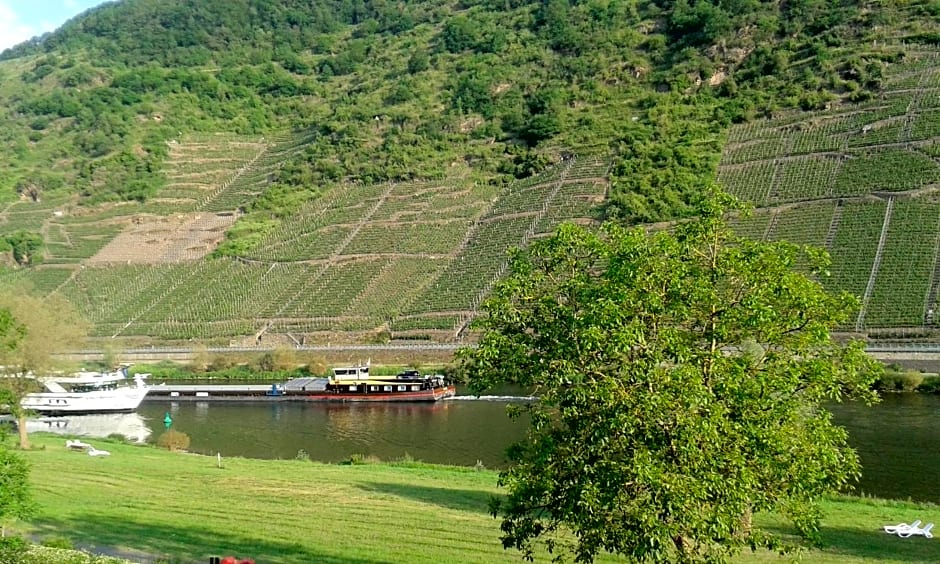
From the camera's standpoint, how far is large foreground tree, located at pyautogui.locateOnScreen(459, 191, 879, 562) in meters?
11.8

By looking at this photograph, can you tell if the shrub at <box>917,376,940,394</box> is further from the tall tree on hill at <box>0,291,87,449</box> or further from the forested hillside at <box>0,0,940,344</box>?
the tall tree on hill at <box>0,291,87,449</box>

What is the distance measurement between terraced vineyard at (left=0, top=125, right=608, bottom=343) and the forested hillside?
20.7 inches

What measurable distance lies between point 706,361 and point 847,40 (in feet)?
382

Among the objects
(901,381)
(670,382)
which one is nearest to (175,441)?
(670,382)

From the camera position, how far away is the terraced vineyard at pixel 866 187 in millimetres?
67144

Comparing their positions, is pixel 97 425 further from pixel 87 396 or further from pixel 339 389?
pixel 339 389

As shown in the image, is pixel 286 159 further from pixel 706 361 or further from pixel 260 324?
pixel 706 361

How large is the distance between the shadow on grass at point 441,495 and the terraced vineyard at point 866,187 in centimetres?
4816

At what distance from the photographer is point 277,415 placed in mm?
63375

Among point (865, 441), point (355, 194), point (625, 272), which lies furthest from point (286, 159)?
point (625, 272)

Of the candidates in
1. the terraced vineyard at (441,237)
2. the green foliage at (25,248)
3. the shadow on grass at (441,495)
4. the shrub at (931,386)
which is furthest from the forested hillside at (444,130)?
the shadow on grass at (441,495)

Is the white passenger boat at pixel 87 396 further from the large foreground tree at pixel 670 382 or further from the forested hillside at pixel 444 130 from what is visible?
the large foreground tree at pixel 670 382

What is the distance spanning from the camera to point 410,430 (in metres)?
53.3

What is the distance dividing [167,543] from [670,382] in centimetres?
1260
